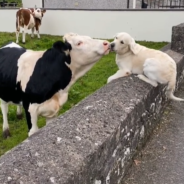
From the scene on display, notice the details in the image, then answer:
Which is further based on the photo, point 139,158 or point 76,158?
point 139,158

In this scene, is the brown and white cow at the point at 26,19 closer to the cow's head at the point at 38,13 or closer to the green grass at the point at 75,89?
the cow's head at the point at 38,13

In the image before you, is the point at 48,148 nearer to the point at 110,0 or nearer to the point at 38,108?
the point at 38,108

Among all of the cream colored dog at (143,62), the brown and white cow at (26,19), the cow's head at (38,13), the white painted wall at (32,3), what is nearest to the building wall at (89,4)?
the white painted wall at (32,3)

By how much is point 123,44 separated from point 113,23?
336 inches

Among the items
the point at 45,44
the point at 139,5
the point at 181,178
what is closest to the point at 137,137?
the point at 181,178

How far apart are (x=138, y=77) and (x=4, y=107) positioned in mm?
1864

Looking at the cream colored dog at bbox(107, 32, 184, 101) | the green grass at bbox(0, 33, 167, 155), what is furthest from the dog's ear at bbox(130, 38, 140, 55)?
the green grass at bbox(0, 33, 167, 155)

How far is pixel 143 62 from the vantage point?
4.88m

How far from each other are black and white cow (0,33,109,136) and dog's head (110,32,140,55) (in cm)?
55

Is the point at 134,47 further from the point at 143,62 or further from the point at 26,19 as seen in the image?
the point at 26,19

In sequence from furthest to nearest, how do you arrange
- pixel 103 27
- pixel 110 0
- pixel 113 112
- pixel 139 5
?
pixel 139 5, pixel 110 0, pixel 103 27, pixel 113 112

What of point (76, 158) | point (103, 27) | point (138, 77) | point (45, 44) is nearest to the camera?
point (76, 158)

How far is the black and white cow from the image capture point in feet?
13.7

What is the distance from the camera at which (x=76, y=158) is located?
2561 mm
